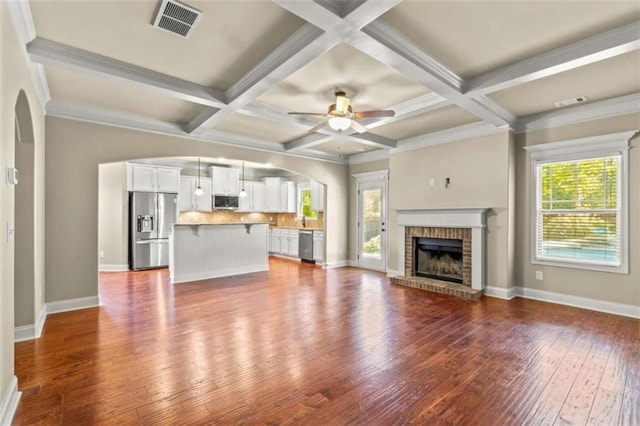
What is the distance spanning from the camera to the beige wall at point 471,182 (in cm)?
503

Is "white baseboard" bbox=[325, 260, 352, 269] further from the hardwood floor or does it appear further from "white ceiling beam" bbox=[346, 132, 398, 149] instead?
"white ceiling beam" bbox=[346, 132, 398, 149]

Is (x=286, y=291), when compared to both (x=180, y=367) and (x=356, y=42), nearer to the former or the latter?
(x=180, y=367)

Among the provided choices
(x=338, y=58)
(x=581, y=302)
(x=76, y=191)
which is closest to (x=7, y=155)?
(x=76, y=191)

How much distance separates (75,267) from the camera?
14.5ft

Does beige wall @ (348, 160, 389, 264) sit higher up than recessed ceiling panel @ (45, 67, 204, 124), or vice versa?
recessed ceiling panel @ (45, 67, 204, 124)

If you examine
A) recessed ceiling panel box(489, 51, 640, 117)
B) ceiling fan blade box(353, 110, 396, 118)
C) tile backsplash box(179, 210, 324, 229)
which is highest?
recessed ceiling panel box(489, 51, 640, 117)

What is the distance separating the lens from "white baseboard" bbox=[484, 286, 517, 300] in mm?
5004

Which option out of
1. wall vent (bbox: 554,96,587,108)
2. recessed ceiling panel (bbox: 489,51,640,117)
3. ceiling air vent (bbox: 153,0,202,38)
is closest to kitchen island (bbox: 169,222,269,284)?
ceiling air vent (bbox: 153,0,202,38)

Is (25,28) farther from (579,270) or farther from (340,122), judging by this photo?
(579,270)

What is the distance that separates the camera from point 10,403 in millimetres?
2119

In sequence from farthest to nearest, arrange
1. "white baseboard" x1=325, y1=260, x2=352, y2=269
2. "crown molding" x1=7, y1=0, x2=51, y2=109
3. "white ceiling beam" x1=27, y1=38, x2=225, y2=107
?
"white baseboard" x1=325, y1=260, x2=352, y2=269, "white ceiling beam" x1=27, y1=38, x2=225, y2=107, "crown molding" x1=7, y1=0, x2=51, y2=109

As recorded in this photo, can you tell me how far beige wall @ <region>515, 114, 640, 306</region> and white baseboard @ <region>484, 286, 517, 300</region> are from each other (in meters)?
0.23

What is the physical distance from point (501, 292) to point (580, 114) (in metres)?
2.82

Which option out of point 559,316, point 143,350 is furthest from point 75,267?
point 559,316
